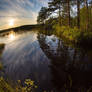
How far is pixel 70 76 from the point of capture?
4.61m

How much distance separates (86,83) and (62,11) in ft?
73.8

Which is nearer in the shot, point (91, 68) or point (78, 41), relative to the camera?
point (91, 68)

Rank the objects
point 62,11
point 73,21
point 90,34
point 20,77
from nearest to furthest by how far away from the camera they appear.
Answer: point 20,77 → point 90,34 → point 62,11 → point 73,21

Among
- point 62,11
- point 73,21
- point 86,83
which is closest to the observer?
point 86,83

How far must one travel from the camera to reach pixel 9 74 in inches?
208

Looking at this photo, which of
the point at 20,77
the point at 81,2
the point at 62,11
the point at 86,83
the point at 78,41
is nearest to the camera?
the point at 86,83

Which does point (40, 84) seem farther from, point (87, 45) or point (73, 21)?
point (73, 21)

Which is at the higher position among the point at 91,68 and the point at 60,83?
the point at 91,68

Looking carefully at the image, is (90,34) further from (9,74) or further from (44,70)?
(9,74)

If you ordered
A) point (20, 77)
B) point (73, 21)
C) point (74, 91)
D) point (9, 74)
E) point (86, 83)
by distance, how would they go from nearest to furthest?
1. point (74, 91)
2. point (86, 83)
3. point (20, 77)
4. point (9, 74)
5. point (73, 21)

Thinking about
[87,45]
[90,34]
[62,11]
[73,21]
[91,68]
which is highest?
[62,11]

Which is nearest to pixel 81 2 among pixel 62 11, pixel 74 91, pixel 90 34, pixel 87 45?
pixel 62 11

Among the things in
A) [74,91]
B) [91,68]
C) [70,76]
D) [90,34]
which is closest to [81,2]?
[90,34]

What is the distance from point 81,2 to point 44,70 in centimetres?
1639
